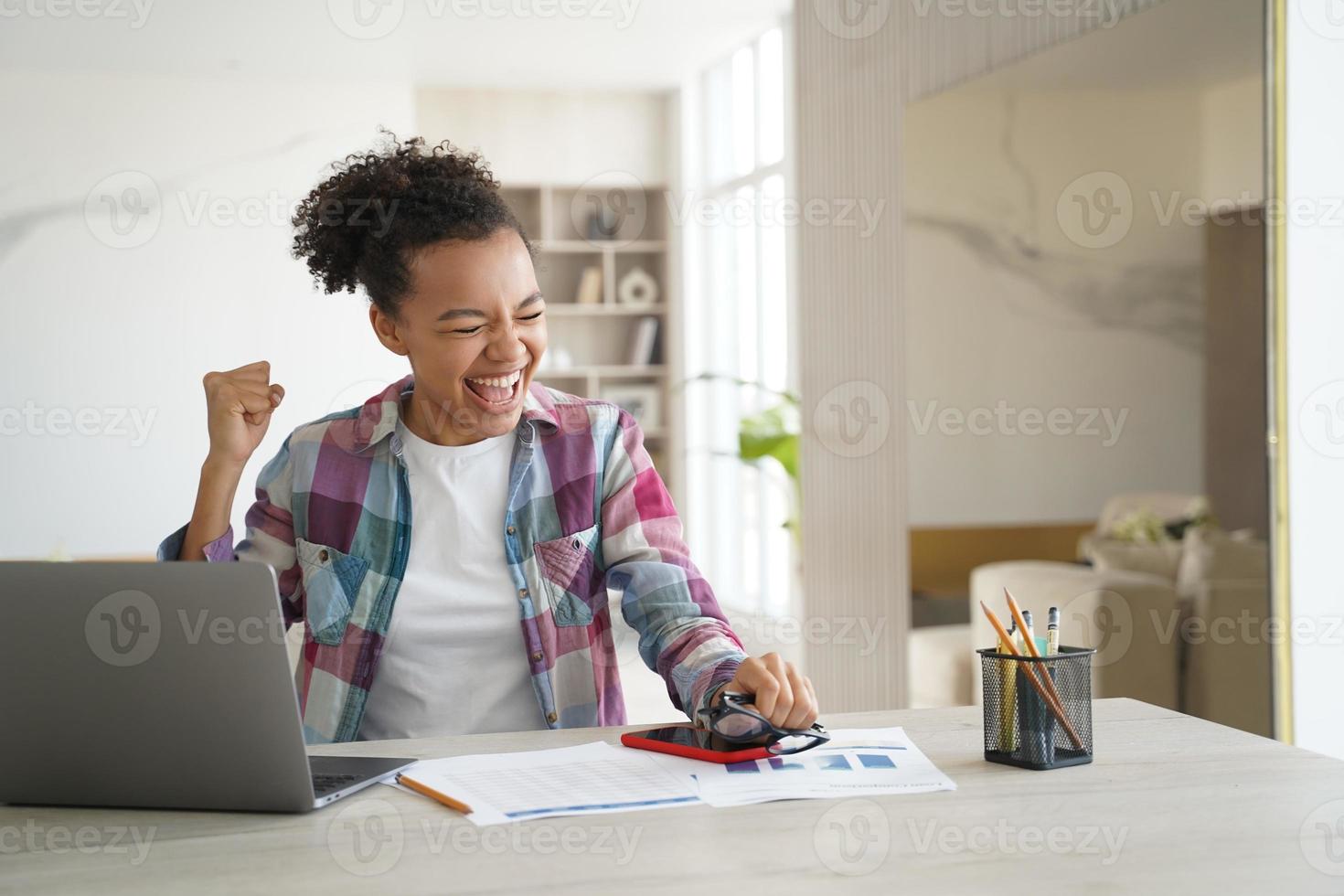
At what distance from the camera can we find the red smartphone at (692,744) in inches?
46.9

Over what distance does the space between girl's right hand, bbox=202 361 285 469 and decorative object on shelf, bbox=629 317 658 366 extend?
16.3 feet

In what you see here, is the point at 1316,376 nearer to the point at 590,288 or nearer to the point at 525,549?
the point at 525,549

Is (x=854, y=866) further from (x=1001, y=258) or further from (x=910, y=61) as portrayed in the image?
(x=910, y=61)

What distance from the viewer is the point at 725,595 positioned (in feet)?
20.8

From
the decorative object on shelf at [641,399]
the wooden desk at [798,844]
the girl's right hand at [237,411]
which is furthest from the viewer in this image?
the decorative object on shelf at [641,399]

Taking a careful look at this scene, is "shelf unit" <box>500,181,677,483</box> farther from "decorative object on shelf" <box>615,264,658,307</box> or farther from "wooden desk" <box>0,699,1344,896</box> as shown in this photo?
"wooden desk" <box>0,699,1344,896</box>

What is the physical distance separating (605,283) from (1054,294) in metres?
3.77

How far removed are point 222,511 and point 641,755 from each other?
0.57 metres

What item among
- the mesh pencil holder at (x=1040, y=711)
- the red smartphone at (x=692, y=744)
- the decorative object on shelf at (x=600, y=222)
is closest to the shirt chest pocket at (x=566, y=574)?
the red smartphone at (x=692, y=744)

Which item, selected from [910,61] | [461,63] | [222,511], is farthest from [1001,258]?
[461,63]

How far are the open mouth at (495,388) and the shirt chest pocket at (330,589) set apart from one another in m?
0.23

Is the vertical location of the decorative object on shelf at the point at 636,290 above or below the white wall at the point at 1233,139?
above

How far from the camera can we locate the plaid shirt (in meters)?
1.51

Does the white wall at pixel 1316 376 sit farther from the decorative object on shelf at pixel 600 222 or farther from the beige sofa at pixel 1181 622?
the decorative object on shelf at pixel 600 222
